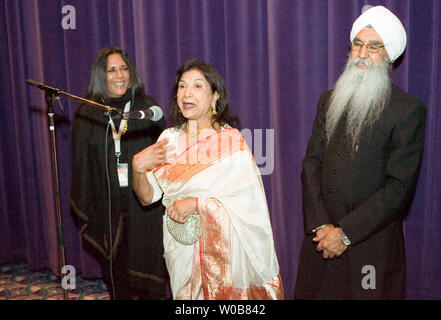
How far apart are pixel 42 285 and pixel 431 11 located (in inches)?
146

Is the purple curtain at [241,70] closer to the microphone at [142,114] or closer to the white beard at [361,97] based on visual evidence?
the white beard at [361,97]

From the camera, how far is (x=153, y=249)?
2877 millimetres

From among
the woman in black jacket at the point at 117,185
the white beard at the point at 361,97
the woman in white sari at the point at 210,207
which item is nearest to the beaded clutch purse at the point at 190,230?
the woman in white sari at the point at 210,207

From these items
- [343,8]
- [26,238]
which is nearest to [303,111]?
[343,8]

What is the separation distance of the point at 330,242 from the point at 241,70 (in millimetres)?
1470

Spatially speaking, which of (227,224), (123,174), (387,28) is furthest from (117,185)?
(387,28)

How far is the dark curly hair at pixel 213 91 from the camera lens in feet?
7.34

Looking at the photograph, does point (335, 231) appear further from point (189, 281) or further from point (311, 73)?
point (311, 73)

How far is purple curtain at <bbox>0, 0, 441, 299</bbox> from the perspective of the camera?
270 centimetres

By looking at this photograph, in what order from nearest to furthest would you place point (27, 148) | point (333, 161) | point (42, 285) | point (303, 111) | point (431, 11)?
point (333, 161) → point (431, 11) → point (303, 111) → point (42, 285) → point (27, 148)

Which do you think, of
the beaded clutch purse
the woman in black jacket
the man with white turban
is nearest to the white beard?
the man with white turban

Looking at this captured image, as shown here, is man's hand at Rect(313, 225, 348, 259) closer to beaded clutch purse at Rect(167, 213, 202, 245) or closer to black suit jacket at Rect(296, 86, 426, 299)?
black suit jacket at Rect(296, 86, 426, 299)

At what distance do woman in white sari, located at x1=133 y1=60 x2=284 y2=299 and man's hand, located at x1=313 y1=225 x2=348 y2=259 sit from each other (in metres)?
0.24

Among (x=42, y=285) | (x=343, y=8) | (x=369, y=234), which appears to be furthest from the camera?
(x=42, y=285)
